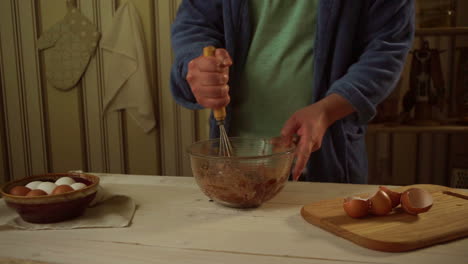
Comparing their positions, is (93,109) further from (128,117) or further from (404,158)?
(404,158)

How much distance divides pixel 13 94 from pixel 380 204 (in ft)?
7.93

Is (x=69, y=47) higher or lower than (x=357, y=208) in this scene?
higher

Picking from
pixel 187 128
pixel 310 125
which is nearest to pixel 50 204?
pixel 310 125

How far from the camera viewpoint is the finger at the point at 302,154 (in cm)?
85

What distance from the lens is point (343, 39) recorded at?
112cm

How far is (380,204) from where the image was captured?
743 millimetres

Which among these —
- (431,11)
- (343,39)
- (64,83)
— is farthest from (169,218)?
(64,83)

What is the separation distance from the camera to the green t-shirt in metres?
1.17

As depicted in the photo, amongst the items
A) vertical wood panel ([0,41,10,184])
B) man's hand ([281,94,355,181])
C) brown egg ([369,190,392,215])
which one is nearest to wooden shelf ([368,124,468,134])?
man's hand ([281,94,355,181])

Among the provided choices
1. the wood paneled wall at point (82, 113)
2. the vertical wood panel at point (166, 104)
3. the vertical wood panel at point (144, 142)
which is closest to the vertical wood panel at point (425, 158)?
the wood paneled wall at point (82, 113)

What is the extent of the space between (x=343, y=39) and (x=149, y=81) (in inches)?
56.4

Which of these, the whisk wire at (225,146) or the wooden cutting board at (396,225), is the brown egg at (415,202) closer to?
the wooden cutting board at (396,225)

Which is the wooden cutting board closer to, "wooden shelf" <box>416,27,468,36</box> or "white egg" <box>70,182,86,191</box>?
"white egg" <box>70,182,86,191</box>

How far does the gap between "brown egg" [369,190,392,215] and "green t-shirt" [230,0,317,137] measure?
47cm
